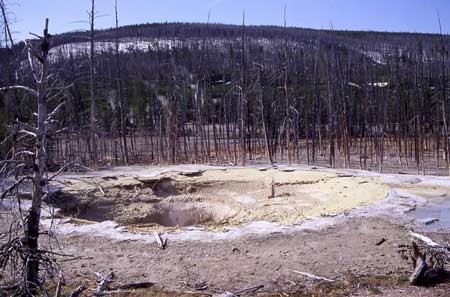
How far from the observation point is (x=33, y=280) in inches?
241

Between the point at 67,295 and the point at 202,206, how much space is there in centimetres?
742

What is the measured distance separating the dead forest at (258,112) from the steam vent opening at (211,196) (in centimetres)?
133

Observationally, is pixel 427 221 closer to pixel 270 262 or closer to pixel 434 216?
pixel 434 216

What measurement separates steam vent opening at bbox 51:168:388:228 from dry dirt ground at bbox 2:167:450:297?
0.09 ft

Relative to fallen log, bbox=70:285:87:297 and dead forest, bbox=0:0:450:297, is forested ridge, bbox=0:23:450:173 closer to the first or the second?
dead forest, bbox=0:0:450:297

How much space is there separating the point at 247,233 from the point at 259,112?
14762mm

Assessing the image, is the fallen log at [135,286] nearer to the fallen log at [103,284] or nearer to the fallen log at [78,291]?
the fallen log at [103,284]

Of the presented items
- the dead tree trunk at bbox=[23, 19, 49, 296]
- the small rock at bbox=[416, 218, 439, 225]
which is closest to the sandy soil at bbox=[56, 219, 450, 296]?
Result: the small rock at bbox=[416, 218, 439, 225]

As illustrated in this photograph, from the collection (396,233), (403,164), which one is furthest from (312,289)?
(403,164)

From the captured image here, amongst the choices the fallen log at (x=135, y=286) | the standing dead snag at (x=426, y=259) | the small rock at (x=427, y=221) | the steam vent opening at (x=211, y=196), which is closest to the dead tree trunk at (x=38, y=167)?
the fallen log at (x=135, y=286)

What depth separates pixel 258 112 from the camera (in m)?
24.1

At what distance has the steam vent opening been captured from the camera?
1234 cm

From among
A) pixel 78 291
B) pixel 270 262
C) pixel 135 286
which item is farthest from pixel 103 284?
pixel 270 262

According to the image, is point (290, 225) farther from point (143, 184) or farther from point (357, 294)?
point (143, 184)
